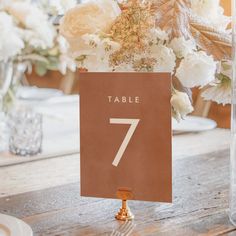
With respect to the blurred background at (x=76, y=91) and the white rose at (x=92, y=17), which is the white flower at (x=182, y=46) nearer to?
the white rose at (x=92, y=17)

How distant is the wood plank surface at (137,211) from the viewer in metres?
0.90

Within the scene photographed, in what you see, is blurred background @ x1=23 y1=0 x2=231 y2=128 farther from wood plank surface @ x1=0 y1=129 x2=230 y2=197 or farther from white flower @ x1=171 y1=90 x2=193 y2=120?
white flower @ x1=171 y1=90 x2=193 y2=120

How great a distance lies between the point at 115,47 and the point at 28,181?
19.9 inches

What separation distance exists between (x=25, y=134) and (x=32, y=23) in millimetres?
445

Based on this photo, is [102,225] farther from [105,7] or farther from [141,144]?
[105,7]

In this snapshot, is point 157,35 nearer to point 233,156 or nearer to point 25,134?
point 233,156

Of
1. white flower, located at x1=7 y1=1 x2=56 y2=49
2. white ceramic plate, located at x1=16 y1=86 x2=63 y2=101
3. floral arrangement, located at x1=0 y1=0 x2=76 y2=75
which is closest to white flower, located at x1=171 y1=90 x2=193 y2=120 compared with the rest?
floral arrangement, located at x1=0 y1=0 x2=76 y2=75

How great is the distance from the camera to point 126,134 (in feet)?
2.98

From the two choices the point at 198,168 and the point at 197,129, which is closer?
the point at 198,168

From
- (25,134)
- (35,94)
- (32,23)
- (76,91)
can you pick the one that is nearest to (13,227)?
(25,134)

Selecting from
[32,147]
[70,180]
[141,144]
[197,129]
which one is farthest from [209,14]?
[197,129]

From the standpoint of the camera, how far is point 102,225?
0.92m

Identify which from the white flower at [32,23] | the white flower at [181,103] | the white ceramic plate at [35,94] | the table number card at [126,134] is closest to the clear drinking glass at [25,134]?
the white flower at [32,23]

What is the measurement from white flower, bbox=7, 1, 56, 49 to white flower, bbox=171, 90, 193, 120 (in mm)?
1006
